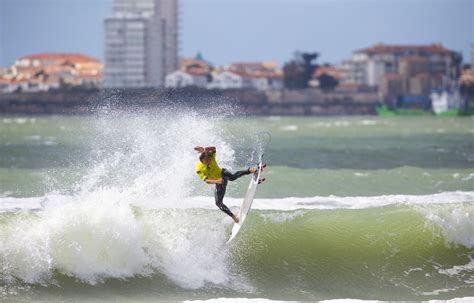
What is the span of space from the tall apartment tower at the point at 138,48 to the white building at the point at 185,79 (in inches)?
246

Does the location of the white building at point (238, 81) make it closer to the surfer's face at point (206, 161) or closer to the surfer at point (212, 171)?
the surfer at point (212, 171)

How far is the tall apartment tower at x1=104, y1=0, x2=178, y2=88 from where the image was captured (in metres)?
141

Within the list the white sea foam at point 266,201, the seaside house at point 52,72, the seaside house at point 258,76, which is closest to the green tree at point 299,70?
the seaside house at point 258,76

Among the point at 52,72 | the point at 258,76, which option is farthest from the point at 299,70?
the point at 52,72

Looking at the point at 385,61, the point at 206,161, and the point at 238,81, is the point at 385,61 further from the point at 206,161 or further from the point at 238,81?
the point at 206,161

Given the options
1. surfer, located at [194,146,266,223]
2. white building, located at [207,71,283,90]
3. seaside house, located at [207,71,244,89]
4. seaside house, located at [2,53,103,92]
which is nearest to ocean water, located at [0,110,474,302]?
surfer, located at [194,146,266,223]

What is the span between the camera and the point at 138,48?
144500mm

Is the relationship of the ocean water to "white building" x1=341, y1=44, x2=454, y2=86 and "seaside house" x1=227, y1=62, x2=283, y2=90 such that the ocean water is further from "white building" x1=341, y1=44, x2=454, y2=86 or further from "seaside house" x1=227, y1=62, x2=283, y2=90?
"white building" x1=341, y1=44, x2=454, y2=86

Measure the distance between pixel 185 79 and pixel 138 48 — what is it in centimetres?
1967

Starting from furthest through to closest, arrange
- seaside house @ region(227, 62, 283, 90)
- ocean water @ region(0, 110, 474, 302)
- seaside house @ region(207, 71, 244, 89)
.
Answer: seaside house @ region(227, 62, 283, 90) → seaside house @ region(207, 71, 244, 89) → ocean water @ region(0, 110, 474, 302)

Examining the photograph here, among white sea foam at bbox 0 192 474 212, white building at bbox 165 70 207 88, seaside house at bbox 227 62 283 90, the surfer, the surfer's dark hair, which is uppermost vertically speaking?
the surfer's dark hair

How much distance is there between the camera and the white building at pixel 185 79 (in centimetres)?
12444

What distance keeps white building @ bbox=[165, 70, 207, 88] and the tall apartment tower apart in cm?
624

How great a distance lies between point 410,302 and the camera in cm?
1162
